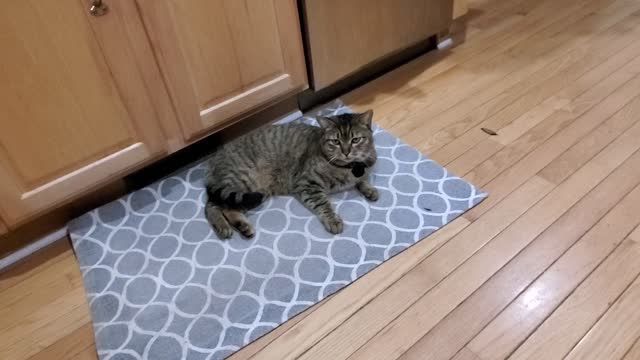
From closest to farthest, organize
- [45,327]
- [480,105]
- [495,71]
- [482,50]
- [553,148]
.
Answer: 1. [45,327]
2. [553,148]
3. [480,105]
4. [495,71]
5. [482,50]

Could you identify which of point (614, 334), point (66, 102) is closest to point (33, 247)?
point (66, 102)

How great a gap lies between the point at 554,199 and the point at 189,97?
1.34 meters

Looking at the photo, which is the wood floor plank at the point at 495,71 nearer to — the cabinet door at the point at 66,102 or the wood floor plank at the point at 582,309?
the wood floor plank at the point at 582,309

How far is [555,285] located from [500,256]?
0.17 metres

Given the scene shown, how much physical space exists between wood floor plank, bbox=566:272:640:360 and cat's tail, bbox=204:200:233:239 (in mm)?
1062

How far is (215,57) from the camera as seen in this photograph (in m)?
1.60

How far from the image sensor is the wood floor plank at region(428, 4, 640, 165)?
178cm

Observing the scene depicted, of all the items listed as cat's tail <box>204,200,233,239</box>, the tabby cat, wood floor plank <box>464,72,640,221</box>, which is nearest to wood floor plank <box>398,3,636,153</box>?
wood floor plank <box>464,72,640,221</box>

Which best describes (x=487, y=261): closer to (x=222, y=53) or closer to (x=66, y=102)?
(x=222, y=53)

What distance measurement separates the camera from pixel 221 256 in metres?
1.46

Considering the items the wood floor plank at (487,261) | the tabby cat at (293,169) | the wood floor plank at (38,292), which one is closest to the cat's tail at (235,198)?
the tabby cat at (293,169)

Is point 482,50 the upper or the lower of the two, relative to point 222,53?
lower

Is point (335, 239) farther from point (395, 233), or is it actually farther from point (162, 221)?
point (162, 221)

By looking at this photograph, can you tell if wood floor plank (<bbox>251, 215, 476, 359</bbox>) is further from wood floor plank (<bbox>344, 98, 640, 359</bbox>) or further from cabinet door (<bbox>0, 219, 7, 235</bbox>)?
cabinet door (<bbox>0, 219, 7, 235</bbox>)
